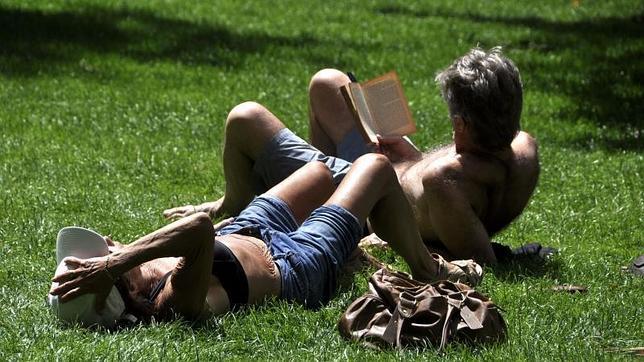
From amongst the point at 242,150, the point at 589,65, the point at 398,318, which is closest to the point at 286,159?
the point at 242,150

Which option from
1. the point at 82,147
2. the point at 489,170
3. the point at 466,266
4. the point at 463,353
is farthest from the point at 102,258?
the point at 82,147

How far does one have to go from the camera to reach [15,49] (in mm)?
12328

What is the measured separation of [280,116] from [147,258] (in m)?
5.74

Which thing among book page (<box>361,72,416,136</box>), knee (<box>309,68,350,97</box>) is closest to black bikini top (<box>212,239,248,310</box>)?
book page (<box>361,72,416,136</box>)

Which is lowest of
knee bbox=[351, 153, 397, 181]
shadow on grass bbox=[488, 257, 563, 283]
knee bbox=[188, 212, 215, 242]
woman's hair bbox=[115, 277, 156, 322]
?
shadow on grass bbox=[488, 257, 563, 283]

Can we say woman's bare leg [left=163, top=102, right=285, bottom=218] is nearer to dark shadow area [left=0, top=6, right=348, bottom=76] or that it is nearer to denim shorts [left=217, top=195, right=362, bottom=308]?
denim shorts [left=217, top=195, right=362, bottom=308]

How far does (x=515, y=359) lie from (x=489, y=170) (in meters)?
1.84

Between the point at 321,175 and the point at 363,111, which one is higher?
the point at 363,111

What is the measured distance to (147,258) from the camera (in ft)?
15.7

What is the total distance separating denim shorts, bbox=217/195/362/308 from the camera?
17.9ft

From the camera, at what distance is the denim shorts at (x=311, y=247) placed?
545 centimetres

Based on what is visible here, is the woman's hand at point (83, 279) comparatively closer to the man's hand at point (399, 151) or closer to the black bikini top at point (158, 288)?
the black bikini top at point (158, 288)

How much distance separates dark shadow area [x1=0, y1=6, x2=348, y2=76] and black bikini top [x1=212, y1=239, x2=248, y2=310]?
6.63m

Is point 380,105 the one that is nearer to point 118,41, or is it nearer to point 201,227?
point 201,227
